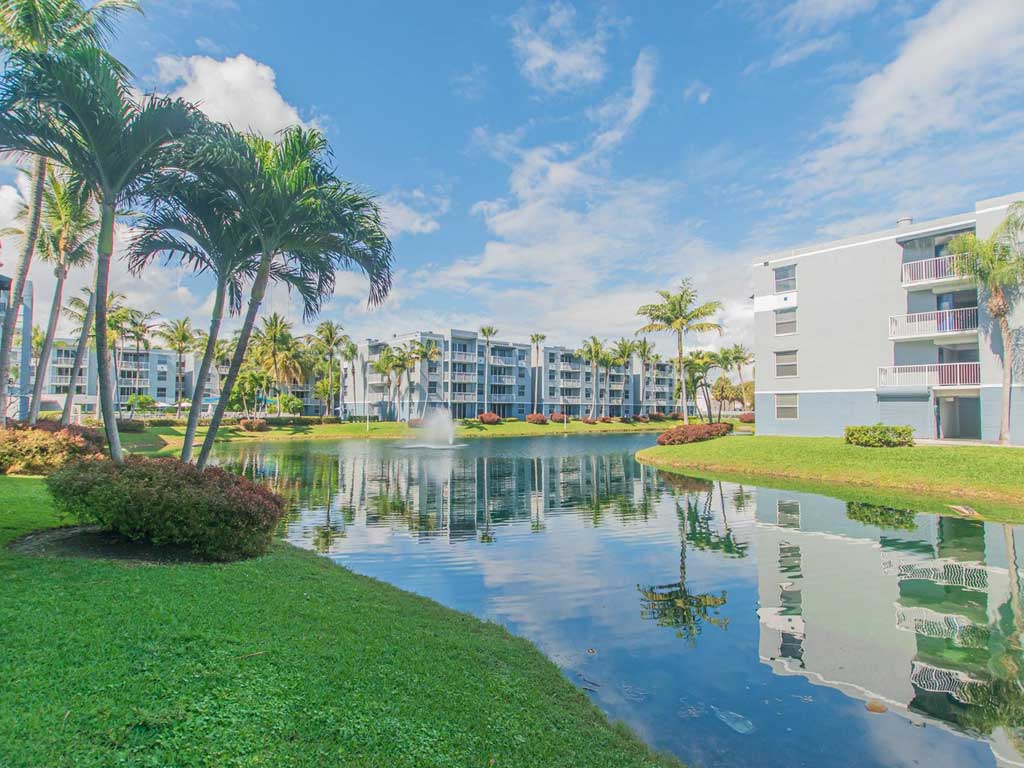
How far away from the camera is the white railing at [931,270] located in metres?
27.5

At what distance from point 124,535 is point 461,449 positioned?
37.5m

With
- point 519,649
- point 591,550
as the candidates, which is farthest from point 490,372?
point 519,649

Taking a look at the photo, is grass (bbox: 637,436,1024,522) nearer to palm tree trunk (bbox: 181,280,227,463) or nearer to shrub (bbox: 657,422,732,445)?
shrub (bbox: 657,422,732,445)

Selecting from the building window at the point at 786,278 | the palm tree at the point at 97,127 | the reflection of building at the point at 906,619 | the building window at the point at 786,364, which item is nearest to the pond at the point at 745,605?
the reflection of building at the point at 906,619

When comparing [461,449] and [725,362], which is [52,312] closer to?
[461,449]

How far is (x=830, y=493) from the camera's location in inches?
847

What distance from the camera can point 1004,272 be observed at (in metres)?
24.3

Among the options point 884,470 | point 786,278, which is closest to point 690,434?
point 786,278

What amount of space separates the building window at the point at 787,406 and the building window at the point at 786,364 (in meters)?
1.22

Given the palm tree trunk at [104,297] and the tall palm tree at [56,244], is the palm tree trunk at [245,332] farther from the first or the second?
the tall palm tree at [56,244]

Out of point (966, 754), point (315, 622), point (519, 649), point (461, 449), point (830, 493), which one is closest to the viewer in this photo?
point (966, 754)

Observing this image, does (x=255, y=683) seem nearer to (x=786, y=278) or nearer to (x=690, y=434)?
(x=690, y=434)

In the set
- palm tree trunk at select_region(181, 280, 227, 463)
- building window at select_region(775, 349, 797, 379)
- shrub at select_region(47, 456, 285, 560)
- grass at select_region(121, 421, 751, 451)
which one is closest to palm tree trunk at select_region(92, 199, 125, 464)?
shrub at select_region(47, 456, 285, 560)

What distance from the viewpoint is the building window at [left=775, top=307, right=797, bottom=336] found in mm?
34031
